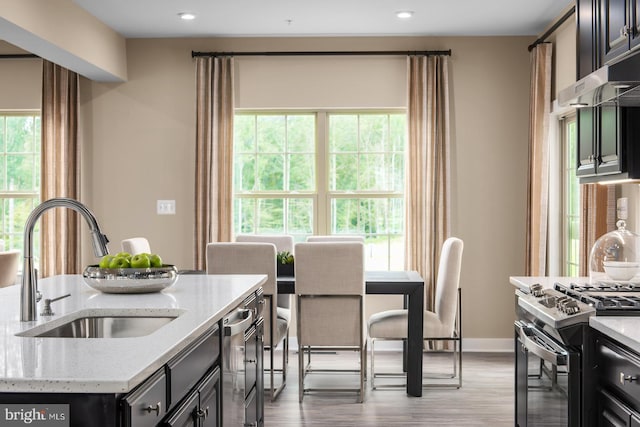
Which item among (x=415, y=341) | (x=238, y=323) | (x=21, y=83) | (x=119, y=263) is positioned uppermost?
(x=21, y=83)

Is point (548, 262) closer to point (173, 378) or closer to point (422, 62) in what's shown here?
point (422, 62)

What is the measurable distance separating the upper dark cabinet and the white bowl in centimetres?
93

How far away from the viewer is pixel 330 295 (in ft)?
14.5

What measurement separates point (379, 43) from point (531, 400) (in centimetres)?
372

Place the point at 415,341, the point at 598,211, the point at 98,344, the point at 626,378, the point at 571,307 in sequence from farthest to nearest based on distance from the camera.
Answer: the point at 415,341 < the point at 598,211 < the point at 571,307 < the point at 626,378 < the point at 98,344

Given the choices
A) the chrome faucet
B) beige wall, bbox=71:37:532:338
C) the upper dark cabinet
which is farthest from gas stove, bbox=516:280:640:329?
beige wall, bbox=71:37:532:338

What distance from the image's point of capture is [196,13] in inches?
205

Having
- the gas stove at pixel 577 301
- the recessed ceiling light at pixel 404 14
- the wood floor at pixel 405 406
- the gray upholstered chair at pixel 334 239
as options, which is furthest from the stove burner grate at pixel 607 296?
the recessed ceiling light at pixel 404 14

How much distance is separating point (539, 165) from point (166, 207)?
126 inches

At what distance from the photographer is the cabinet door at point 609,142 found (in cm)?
315

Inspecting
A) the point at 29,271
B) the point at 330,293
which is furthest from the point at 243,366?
the point at 330,293

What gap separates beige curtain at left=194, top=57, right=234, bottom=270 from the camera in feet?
19.4

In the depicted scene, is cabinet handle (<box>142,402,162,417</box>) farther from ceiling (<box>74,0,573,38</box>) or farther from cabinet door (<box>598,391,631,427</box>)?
ceiling (<box>74,0,573,38</box>)

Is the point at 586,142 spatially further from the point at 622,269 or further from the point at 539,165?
the point at 539,165
